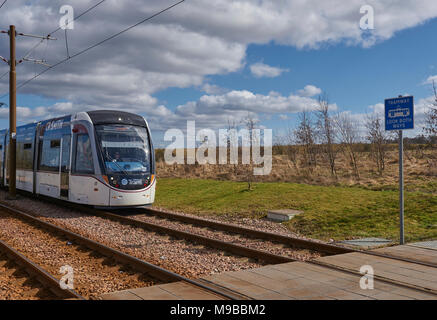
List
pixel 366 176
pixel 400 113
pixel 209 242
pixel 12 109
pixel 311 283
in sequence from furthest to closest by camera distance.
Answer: pixel 366 176 < pixel 12 109 < pixel 209 242 < pixel 400 113 < pixel 311 283

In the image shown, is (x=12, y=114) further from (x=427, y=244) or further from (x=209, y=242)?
(x=427, y=244)

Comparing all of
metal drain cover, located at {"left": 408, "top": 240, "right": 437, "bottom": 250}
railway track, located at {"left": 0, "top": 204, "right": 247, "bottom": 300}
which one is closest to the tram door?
railway track, located at {"left": 0, "top": 204, "right": 247, "bottom": 300}

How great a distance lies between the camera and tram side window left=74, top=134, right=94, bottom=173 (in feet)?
47.9

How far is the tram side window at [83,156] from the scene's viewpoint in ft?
47.9

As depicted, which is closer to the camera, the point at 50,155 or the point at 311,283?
the point at 311,283

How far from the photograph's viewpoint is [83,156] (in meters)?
15.0

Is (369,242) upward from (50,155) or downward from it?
downward

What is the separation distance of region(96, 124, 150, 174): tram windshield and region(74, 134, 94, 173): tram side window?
1.90ft

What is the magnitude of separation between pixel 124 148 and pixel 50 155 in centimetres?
476

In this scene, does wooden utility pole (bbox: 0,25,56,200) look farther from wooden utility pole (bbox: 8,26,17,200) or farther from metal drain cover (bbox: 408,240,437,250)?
metal drain cover (bbox: 408,240,437,250)

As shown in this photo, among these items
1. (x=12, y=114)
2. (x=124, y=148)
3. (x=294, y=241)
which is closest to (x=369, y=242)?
(x=294, y=241)
